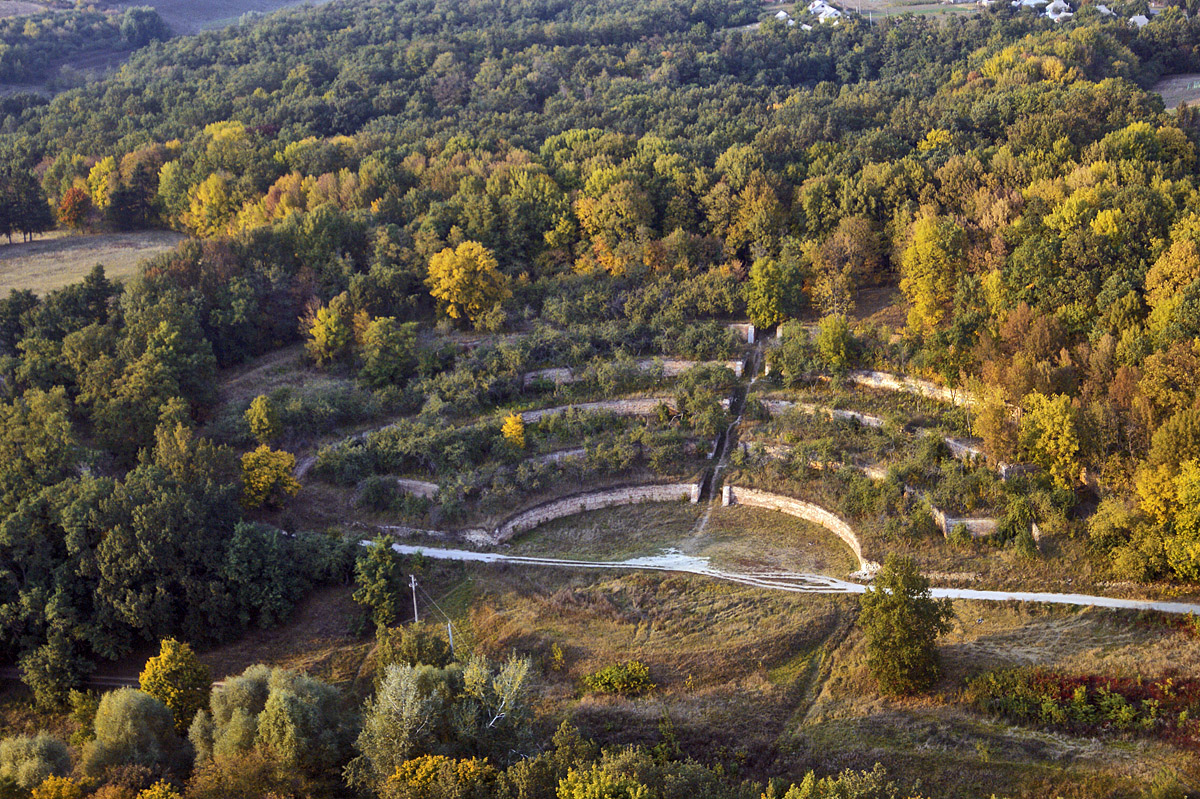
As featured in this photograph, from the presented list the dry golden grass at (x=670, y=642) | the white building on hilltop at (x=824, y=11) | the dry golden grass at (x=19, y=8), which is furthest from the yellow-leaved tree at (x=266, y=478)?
the dry golden grass at (x=19, y=8)

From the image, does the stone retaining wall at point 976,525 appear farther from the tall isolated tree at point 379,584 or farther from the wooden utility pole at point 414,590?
the tall isolated tree at point 379,584

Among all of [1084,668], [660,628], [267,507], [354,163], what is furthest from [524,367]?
[1084,668]

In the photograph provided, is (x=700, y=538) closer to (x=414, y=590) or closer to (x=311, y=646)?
(x=414, y=590)

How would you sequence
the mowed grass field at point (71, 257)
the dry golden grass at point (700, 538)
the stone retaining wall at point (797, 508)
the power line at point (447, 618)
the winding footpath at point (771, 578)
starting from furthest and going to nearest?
1. the mowed grass field at point (71, 257)
2. the stone retaining wall at point (797, 508)
3. the dry golden grass at point (700, 538)
4. the power line at point (447, 618)
5. the winding footpath at point (771, 578)

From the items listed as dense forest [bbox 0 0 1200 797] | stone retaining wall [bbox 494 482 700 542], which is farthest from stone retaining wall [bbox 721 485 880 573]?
dense forest [bbox 0 0 1200 797]

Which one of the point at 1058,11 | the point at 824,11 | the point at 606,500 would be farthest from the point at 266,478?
the point at 1058,11

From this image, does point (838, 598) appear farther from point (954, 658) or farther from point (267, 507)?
point (267, 507)
